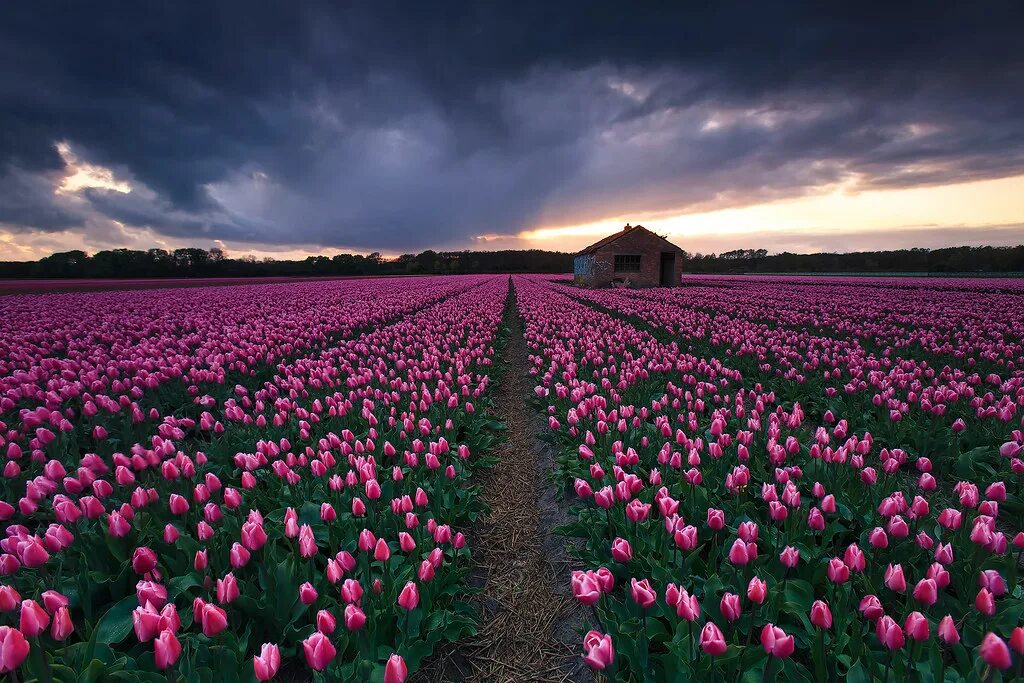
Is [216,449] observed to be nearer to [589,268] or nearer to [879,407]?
[879,407]

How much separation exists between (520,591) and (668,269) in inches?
1601

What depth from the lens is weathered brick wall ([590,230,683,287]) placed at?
3759 centimetres

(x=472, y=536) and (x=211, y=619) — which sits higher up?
(x=211, y=619)

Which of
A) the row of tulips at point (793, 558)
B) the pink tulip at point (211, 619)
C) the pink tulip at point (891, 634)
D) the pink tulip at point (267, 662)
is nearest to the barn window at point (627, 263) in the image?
the row of tulips at point (793, 558)

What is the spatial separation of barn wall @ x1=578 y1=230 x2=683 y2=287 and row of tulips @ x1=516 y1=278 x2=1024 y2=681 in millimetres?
33016

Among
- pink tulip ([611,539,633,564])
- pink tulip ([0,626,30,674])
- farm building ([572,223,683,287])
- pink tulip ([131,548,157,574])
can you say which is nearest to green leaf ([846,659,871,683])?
pink tulip ([611,539,633,564])

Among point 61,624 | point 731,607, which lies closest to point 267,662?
point 61,624

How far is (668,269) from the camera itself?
40.7 metres

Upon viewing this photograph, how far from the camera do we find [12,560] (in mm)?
2516

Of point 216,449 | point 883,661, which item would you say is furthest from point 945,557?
point 216,449

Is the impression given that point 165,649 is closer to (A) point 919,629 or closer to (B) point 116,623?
(B) point 116,623

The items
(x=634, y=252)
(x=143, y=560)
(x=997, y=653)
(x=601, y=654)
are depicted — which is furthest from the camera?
(x=634, y=252)

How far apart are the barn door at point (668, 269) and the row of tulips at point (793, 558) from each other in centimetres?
3664

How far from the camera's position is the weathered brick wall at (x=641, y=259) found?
37.6 meters
